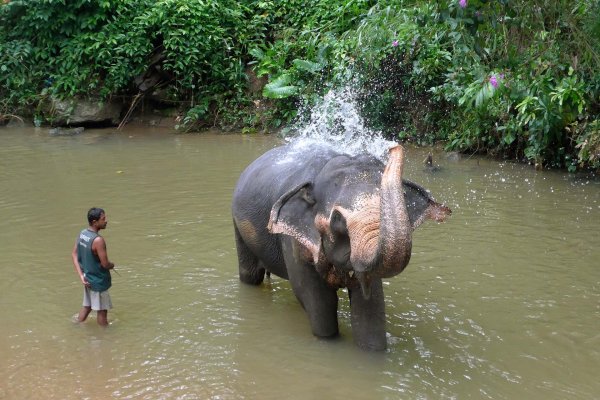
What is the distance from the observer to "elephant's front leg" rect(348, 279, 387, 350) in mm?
5039

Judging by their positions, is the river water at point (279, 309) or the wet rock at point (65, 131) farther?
the wet rock at point (65, 131)

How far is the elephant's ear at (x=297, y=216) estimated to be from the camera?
189 inches

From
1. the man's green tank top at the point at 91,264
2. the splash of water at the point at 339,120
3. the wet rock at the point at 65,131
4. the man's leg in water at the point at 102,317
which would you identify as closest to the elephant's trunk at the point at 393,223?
the man's green tank top at the point at 91,264

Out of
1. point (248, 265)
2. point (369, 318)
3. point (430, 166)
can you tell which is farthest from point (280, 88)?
point (369, 318)

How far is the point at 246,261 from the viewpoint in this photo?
664cm

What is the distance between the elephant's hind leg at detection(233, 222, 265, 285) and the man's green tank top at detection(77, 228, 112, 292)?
1.25 meters

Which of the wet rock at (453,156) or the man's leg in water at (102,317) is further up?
the wet rock at (453,156)

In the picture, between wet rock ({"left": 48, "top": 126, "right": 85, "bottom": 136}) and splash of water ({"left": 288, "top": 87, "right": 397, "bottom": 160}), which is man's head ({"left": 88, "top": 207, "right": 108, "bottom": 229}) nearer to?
splash of water ({"left": 288, "top": 87, "right": 397, "bottom": 160})

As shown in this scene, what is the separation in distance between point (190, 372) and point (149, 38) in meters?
12.4

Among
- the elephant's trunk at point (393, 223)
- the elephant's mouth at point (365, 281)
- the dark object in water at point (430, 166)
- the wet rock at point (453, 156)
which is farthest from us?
the wet rock at point (453, 156)

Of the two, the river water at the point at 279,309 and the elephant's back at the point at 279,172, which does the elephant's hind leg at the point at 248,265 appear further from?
the elephant's back at the point at 279,172

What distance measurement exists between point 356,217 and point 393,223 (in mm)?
497

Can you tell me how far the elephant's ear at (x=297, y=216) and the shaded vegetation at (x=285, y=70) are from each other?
4.52 meters

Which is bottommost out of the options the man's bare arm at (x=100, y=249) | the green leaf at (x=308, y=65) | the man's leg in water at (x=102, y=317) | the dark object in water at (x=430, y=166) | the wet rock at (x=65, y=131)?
the man's leg in water at (x=102, y=317)
